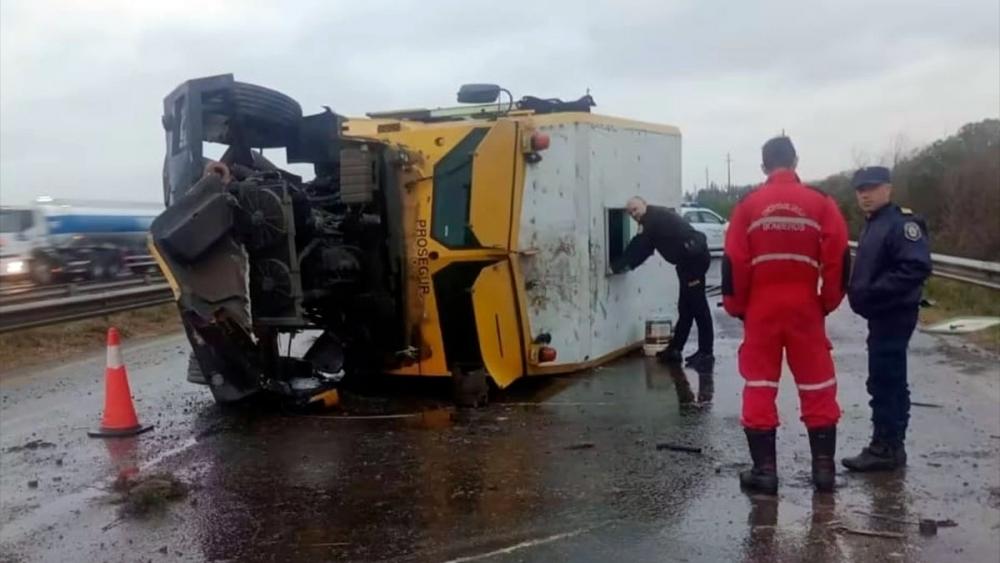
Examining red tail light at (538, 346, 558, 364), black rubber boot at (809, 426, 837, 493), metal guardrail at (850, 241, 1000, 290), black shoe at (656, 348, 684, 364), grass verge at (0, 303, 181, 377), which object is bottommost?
grass verge at (0, 303, 181, 377)

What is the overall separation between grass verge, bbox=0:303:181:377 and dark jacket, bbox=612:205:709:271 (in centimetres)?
684

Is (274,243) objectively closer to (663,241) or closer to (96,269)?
(663,241)

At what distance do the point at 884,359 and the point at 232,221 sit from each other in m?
4.16

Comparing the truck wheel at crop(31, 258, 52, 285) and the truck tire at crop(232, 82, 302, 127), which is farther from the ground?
the truck tire at crop(232, 82, 302, 127)

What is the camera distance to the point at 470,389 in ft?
24.8

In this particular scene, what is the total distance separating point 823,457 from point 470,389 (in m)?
3.09

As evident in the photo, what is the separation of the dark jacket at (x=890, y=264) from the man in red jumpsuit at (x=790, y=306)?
0.36 m

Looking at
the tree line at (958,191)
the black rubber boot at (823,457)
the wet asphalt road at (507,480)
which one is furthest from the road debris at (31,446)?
the tree line at (958,191)

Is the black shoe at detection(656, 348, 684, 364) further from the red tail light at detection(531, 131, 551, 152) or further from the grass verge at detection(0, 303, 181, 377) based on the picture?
the grass verge at detection(0, 303, 181, 377)

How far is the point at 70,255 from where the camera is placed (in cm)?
2564

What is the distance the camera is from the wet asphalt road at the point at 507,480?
451 cm

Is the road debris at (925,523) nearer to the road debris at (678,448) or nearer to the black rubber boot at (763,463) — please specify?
the black rubber boot at (763,463)

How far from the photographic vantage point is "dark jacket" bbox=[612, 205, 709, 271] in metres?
8.92

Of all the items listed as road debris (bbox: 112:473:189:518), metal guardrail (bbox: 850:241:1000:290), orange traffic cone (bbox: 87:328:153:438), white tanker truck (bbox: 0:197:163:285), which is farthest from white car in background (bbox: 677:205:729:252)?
road debris (bbox: 112:473:189:518)
